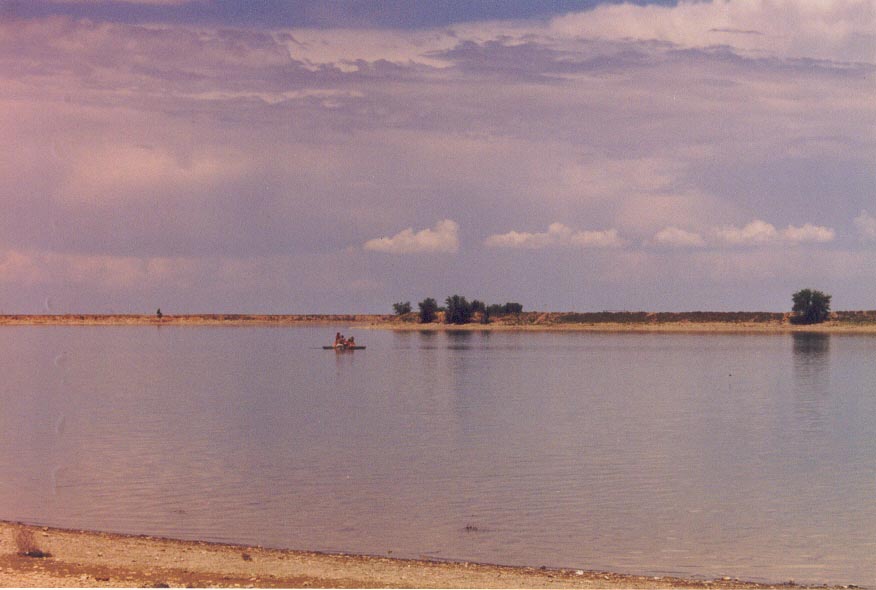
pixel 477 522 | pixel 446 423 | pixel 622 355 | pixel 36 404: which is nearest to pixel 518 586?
pixel 477 522

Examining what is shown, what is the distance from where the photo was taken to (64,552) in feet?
57.6

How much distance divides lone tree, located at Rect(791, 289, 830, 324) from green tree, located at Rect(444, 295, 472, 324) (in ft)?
168

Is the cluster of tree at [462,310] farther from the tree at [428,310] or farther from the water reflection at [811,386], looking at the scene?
the water reflection at [811,386]

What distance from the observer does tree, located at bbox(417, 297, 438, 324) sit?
173 metres

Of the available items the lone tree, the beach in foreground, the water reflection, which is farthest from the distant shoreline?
A: the beach in foreground

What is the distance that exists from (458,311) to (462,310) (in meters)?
0.69

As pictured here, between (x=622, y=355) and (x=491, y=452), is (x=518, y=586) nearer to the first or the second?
(x=491, y=452)

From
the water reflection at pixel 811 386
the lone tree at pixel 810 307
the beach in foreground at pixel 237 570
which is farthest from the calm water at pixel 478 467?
the lone tree at pixel 810 307

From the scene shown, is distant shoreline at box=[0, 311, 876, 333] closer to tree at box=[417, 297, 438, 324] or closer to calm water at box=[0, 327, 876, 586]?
tree at box=[417, 297, 438, 324]

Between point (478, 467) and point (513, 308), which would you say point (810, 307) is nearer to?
point (513, 308)

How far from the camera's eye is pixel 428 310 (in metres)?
174

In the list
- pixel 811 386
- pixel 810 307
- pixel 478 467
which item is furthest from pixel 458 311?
pixel 478 467

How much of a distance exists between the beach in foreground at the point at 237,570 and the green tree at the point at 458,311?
150325 mm

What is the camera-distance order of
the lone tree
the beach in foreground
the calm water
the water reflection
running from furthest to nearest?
the lone tree → the water reflection → the calm water → the beach in foreground
